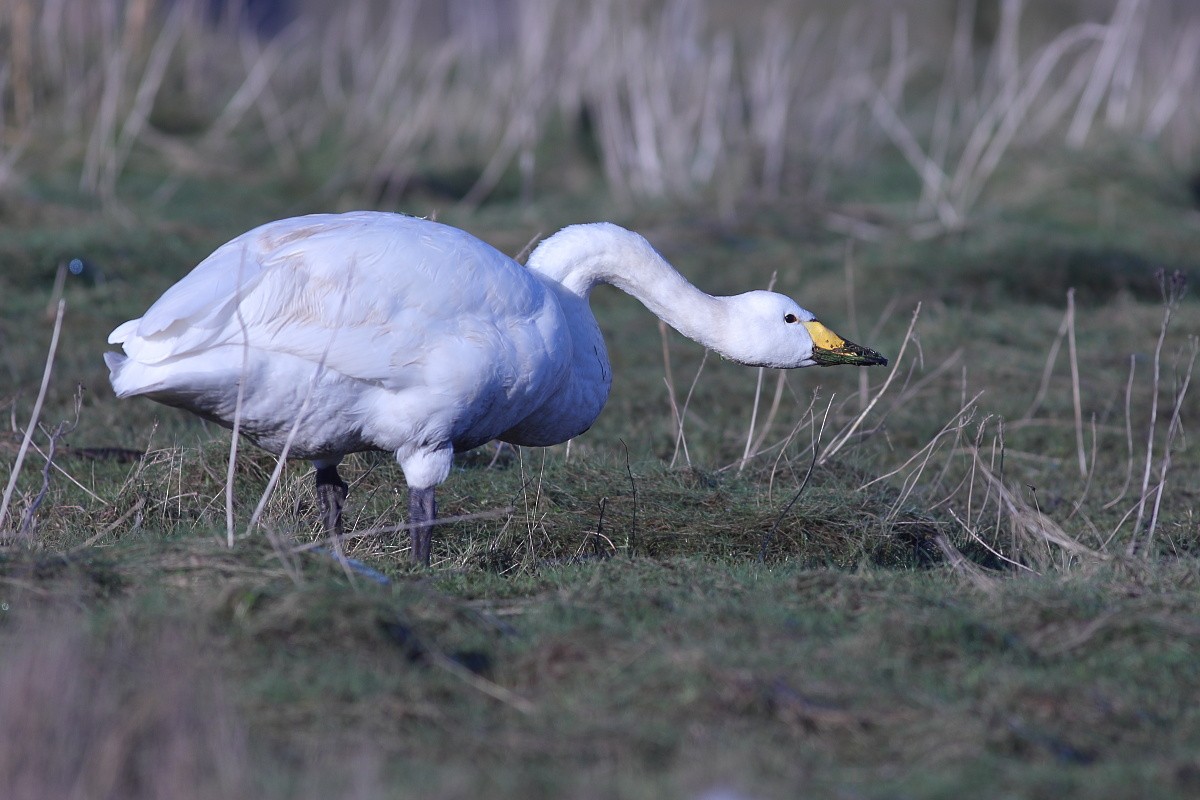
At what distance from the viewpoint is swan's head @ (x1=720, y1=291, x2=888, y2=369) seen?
5215 mm

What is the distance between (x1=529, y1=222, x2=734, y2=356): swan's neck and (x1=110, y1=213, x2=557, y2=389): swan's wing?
0.50 metres

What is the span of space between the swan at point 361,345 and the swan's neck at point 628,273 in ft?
0.97

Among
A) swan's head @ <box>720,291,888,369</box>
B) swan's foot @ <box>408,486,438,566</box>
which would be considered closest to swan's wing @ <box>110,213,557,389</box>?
swan's foot @ <box>408,486,438,566</box>

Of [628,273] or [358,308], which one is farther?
[628,273]

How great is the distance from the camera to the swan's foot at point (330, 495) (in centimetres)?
495

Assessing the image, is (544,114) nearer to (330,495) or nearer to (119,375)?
(330,495)

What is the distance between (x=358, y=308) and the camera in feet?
14.5

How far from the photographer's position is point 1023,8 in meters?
21.9

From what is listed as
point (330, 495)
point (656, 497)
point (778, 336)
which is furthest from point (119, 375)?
point (778, 336)

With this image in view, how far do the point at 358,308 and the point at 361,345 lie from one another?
115 mm

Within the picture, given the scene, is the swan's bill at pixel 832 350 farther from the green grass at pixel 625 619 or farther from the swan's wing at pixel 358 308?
the swan's wing at pixel 358 308

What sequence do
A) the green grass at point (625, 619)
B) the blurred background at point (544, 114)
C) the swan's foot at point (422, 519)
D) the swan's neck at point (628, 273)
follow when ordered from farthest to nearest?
the blurred background at point (544, 114)
the swan's neck at point (628, 273)
the swan's foot at point (422, 519)
the green grass at point (625, 619)

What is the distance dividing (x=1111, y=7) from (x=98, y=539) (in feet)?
71.6

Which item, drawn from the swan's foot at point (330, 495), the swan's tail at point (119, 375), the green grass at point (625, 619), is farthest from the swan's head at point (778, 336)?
the swan's tail at point (119, 375)
